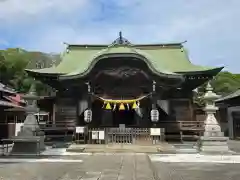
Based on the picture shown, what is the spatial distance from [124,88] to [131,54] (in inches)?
130

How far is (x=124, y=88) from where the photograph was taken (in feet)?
75.7

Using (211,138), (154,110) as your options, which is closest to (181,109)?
(154,110)

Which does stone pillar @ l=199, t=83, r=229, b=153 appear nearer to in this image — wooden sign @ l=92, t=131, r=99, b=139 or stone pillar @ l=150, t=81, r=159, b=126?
stone pillar @ l=150, t=81, r=159, b=126

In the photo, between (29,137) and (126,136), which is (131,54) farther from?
(29,137)

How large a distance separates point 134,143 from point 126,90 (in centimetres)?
479

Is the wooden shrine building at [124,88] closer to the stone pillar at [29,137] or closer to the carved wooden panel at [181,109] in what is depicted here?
the carved wooden panel at [181,109]

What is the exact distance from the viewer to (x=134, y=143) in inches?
781

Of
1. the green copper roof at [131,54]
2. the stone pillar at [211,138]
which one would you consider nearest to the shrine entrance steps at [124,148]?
the stone pillar at [211,138]

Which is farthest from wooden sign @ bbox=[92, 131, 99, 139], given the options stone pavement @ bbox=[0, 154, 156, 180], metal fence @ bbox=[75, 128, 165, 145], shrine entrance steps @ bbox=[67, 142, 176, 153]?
stone pavement @ bbox=[0, 154, 156, 180]

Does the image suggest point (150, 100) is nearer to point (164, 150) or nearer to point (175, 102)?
point (175, 102)

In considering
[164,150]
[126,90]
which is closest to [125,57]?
[126,90]

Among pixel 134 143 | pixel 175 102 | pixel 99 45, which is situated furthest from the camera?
pixel 99 45

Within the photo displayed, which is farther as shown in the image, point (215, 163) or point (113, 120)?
point (113, 120)

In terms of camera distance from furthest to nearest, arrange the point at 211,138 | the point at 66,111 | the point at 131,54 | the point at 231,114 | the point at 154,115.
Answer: the point at 231,114
the point at 66,111
the point at 154,115
the point at 131,54
the point at 211,138
